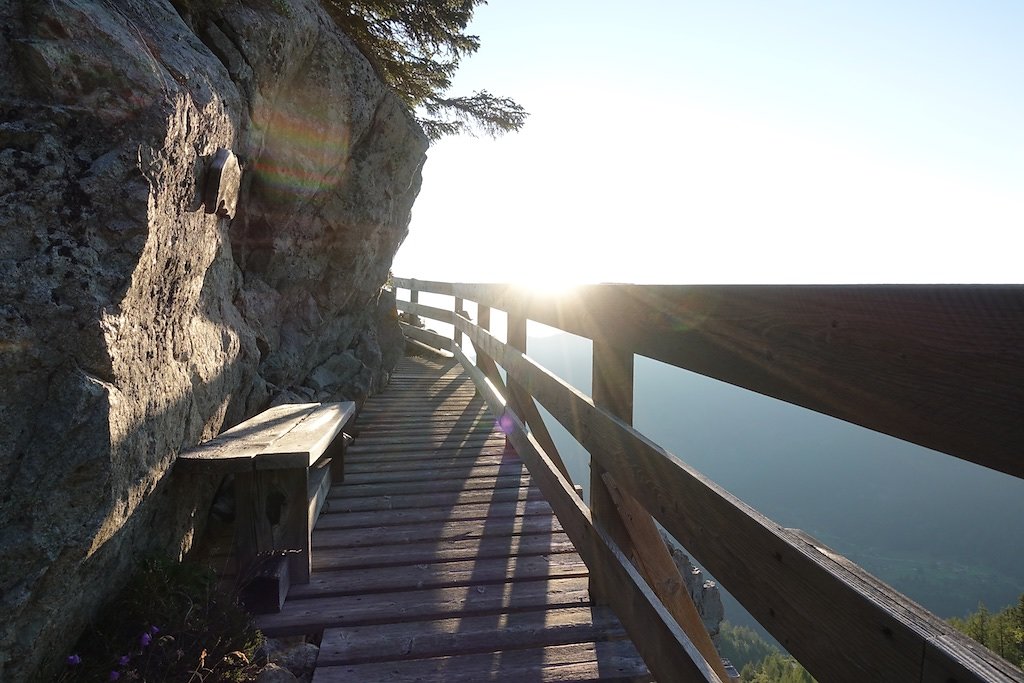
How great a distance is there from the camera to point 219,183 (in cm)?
348

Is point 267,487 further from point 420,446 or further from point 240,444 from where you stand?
point 420,446

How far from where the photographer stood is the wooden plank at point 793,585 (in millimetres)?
1063

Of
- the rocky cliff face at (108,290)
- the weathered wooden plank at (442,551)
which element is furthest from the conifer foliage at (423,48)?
the weathered wooden plank at (442,551)

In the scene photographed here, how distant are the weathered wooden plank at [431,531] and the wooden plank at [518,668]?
1311 millimetres

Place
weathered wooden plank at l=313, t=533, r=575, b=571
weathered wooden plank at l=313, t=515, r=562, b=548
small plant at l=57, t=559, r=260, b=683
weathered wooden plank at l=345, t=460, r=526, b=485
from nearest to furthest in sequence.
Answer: small plant at l=57, t=559, r=260, b=683 → weathered wooden plank at l=313, t=533, r=575, b=571 → weathered wooden plank at l=313, t=515, r=562, b=548 → weathered wooden plank at l=345, t=460, r=526, b=485

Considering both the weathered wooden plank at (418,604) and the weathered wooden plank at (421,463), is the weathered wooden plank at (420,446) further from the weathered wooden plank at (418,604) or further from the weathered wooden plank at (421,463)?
the weathered wooden plank at (418,604)

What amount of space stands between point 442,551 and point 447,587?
0.46 metres

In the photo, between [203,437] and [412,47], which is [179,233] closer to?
[203,437]

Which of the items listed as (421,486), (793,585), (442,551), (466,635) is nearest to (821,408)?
(793,585)

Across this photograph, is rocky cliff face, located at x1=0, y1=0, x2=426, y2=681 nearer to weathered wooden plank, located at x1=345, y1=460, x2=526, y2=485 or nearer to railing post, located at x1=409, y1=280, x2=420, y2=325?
weathered wooden plank, located at x1=345, y1=460, x2=526, y2=485

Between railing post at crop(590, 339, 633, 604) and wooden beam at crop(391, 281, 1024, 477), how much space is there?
653 mm

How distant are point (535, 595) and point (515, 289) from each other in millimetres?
2048

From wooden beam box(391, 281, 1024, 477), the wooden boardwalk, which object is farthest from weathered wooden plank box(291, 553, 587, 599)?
wooden beam box(391, 281, 1024, 477)

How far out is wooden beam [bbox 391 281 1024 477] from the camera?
0.88m
